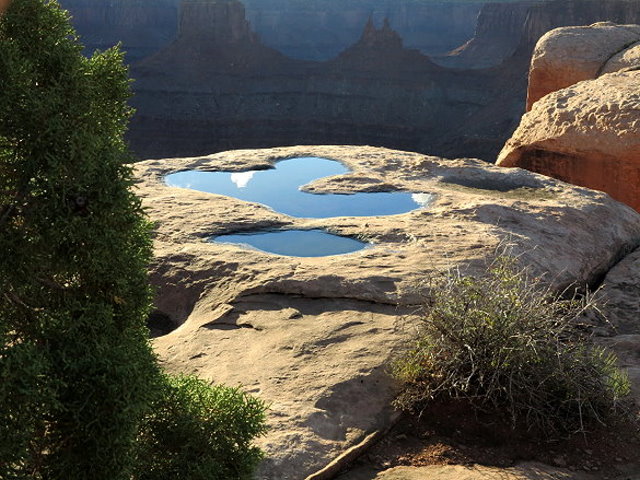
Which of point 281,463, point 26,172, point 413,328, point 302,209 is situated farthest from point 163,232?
point 26,172

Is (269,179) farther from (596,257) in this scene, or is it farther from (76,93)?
(76,93)

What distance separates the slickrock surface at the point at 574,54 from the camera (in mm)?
10938

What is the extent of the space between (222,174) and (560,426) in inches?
185

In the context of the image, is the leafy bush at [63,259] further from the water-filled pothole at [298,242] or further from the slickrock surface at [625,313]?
the water-filled pothole at [298,242]

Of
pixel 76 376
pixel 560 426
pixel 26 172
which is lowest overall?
pixel 560 426

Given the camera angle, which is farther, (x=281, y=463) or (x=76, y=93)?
(x=281, y=463)

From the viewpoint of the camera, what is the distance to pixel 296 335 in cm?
472

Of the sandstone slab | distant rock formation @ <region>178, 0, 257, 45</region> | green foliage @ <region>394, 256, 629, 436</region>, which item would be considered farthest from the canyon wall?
green foliage @ <region>394, 256, 629, 436</region>

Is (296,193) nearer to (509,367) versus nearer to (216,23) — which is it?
(509,367)

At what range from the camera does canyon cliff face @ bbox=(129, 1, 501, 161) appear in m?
43.0

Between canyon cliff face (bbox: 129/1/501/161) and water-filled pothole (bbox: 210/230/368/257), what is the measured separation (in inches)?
1360

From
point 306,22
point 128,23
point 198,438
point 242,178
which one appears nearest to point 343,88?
point 306,22

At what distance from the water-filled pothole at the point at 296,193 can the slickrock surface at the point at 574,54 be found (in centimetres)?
420

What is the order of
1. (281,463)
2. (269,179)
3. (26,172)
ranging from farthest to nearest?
Answer: (269,179), (281,463), (26,172)
